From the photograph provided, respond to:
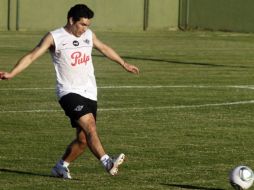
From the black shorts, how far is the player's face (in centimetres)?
70

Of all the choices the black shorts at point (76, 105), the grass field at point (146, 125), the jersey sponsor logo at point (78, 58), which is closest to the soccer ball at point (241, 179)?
the grass field at point (146, 125)

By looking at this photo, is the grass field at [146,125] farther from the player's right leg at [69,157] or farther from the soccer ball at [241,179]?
the soccer ball at [241,179]

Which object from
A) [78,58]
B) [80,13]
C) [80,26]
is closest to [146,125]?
[78,58]

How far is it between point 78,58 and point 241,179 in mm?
2421

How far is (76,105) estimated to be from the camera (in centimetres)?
1255

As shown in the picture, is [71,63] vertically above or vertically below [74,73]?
above

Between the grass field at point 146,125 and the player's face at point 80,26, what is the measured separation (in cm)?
164

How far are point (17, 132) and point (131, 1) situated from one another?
38.2m

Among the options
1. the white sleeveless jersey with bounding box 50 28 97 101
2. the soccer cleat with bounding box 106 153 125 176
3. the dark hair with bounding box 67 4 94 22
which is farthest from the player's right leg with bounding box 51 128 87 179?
the dark hair with bounding box 67 4 94 22

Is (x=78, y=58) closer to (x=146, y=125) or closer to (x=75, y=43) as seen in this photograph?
(x=75, y=43)

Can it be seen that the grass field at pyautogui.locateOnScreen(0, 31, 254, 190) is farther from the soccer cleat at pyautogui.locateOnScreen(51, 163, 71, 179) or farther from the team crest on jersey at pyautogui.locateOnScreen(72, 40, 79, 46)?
the team crest on jersey at pyautogui.locateOnScreen(72, 40, 79, 46)

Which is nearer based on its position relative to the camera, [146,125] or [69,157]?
[69,157]

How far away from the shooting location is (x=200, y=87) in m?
24.7

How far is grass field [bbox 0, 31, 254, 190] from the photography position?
41.9 feet
